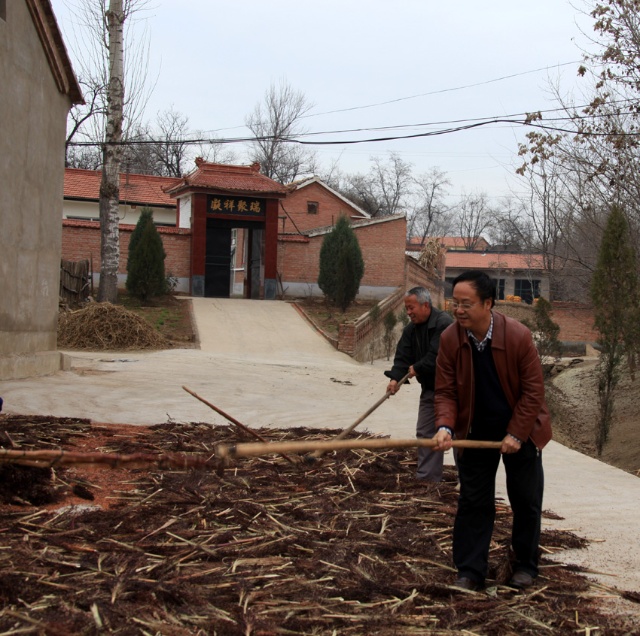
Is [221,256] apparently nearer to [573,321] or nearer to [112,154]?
[112,154]

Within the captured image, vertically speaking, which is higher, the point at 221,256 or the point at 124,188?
the point at 124,188

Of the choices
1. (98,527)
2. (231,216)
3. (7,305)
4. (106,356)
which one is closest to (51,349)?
(7,305)

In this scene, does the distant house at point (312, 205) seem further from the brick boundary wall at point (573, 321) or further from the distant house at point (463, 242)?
the distant house at point (463, 242)

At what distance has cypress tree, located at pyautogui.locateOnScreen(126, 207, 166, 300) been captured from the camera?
24203mm

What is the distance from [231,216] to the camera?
2756cm

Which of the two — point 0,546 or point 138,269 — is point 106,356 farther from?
point 0,546

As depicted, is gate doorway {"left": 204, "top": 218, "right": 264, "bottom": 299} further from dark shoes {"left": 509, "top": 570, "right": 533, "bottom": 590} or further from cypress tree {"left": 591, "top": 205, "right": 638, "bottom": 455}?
dark shoes {"left": 509, "top": 570, "right": 533, "bottom": 590}

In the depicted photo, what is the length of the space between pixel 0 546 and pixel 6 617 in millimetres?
1144

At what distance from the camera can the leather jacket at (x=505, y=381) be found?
4359 millimetres

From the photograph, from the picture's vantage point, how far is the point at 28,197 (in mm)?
12469

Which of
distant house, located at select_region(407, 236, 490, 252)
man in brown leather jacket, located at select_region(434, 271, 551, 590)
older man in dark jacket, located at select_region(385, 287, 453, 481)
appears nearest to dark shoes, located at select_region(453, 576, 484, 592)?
man in brown leather jacket, located at select_region(434, 271, 551, 590)

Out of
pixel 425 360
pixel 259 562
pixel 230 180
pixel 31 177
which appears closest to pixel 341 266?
pixel 230 180

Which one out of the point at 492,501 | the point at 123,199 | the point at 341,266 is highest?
the point at 123,199

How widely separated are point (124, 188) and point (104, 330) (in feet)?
56.6
